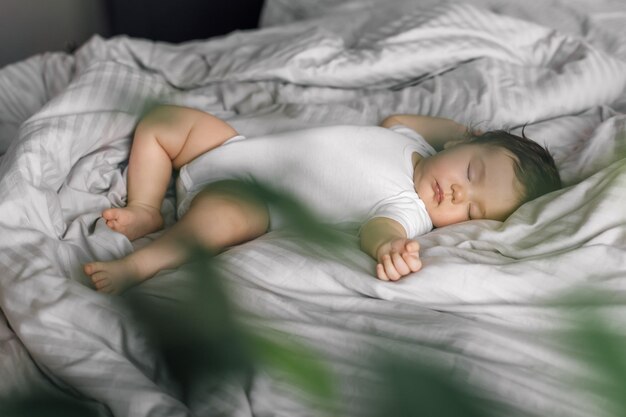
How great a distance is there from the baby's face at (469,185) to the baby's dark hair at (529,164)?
0.01 m

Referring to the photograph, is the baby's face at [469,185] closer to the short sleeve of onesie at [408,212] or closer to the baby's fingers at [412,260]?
the short sleeve of onesie at [408,212]

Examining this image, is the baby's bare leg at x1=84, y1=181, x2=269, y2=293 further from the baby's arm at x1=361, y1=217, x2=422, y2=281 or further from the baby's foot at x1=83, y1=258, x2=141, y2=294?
the baby's arm at x1=361, y1=217, x2=422, y2=281

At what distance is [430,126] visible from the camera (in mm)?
1128

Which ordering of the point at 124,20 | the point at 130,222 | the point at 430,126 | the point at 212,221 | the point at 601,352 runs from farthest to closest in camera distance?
the point at 124,20
the point at 430,126
the point at 130,222
the point at 212,221
the point at 601,352

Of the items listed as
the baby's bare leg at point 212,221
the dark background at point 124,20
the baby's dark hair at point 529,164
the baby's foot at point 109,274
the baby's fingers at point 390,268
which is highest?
the baby's bare leg at point 212,221

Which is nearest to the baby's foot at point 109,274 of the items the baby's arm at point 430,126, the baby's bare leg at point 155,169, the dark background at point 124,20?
the baby's bare leg at point 155,169

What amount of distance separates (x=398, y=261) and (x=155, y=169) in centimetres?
41

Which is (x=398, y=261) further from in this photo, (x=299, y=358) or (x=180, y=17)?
(x=180, y=17)

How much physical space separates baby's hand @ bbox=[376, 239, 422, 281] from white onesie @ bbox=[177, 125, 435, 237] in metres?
0.05

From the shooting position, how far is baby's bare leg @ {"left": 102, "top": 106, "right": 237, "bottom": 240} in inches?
35.1

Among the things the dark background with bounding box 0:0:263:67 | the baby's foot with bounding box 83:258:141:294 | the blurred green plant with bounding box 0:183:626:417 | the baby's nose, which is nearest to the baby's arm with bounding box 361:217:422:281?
the baby's nose

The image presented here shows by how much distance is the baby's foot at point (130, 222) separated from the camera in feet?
2.91

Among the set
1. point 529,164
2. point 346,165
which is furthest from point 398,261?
point 529,164

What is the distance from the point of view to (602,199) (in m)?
0.81
